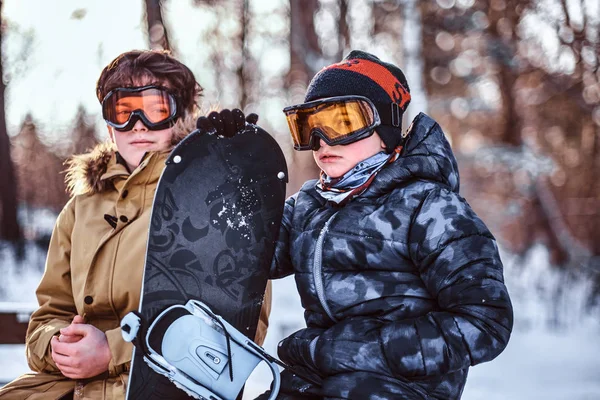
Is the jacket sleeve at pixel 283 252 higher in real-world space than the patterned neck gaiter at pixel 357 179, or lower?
lower

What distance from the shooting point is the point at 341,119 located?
188 cm

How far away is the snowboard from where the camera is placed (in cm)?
188

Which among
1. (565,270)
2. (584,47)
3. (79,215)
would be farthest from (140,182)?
(584,47)

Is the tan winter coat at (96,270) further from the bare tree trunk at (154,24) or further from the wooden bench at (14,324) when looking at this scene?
the bare tree trunk at (154,24)

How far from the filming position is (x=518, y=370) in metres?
5.21

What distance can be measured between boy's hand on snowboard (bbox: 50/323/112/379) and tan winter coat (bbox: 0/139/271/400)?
30mm

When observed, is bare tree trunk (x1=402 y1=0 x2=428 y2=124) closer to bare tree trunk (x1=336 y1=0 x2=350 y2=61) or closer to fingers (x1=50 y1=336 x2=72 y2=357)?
bare tree trunk (x1=336 y1=0 x2=350 y2=61)

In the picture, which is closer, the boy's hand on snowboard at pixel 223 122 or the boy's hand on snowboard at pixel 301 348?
the boy's hand on snowboard at pixel 301 348

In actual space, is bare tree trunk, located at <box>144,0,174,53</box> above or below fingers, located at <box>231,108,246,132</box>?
above

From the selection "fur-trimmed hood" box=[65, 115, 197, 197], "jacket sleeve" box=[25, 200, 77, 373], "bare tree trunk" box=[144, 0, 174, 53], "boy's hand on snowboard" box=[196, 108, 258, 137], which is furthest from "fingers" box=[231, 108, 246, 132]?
"bare tree trunk" box=[144, 0, 174, 53]

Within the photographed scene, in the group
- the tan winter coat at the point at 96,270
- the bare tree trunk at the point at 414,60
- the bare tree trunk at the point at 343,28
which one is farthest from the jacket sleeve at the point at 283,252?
the bare tree trunk at the point at 343,28

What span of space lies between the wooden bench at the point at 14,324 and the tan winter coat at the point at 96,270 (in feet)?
3.68

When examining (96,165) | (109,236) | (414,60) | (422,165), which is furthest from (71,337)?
(414,60)

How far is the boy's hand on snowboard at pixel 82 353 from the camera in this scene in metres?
1.94
